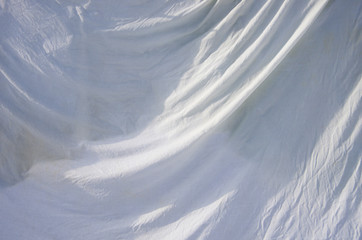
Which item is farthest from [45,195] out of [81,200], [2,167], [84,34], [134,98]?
[84,34]

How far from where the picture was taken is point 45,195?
1.67m

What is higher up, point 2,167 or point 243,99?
point 2,167

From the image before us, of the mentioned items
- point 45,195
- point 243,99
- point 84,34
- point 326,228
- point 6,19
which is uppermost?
point 6,19

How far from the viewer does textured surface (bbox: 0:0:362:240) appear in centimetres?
148

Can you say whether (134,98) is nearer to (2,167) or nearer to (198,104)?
(198,104)

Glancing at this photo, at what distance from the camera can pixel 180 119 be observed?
1.65m

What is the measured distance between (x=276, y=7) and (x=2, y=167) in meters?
1.40

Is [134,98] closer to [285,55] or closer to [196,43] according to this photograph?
[196,43]

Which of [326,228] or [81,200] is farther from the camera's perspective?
[81,200]

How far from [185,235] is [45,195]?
65 cm

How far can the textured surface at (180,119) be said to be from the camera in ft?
4.86

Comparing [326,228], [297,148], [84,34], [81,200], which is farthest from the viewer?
[84,34]

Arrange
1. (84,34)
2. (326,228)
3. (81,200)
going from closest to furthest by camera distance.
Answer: (326,228) < (81,200) < (84,34)

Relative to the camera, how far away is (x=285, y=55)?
4.83 feet
